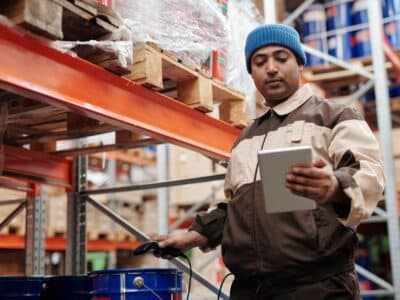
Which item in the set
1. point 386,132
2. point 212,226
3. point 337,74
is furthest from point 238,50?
point 337,74

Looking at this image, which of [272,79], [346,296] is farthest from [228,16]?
[346,296]

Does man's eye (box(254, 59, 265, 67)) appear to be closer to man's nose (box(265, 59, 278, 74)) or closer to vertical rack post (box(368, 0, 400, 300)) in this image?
man's nose (box(265, 59, 278, 74))

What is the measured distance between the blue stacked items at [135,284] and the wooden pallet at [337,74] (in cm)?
401

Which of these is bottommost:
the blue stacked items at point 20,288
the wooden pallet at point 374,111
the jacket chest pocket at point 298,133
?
the blue stacked items at point 20,288

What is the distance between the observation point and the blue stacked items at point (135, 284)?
8.54 feet

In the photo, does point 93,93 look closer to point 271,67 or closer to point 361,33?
point 271,67

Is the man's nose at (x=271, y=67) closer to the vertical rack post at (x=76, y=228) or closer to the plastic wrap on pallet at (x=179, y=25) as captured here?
the plastic wrap on pallet at (x=179, y=25)

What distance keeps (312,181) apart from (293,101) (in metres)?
0.73

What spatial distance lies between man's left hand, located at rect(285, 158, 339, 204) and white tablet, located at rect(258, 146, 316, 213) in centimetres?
3

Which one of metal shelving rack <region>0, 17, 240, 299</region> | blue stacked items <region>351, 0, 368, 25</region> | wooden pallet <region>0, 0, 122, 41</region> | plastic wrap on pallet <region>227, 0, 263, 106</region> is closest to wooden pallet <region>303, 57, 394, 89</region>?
blue stacked items <region>351, 0, 368, 25</region>

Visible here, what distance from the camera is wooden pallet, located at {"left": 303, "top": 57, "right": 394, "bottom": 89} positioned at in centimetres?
621

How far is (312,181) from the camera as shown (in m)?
1.73

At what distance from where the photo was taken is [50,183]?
4.02m

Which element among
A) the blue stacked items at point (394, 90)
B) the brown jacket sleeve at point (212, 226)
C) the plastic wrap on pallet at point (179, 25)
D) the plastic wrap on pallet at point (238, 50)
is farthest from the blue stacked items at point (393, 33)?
the brown jacket sleeve at point (212, 226)
